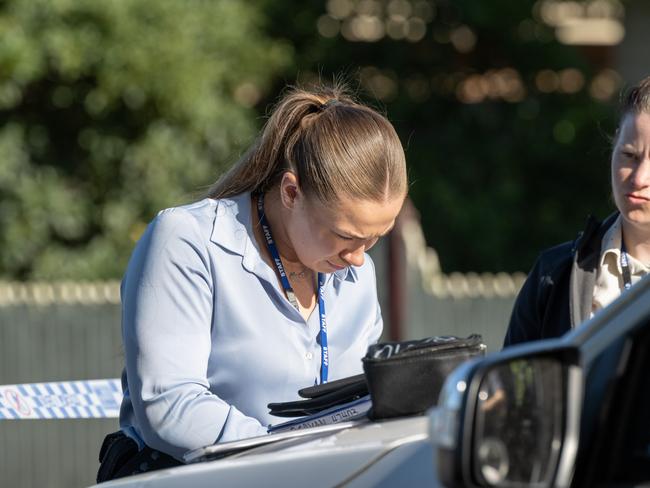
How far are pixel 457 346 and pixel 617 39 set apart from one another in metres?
13.2

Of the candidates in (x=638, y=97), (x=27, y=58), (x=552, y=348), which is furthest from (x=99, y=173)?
(x=552, y=348)

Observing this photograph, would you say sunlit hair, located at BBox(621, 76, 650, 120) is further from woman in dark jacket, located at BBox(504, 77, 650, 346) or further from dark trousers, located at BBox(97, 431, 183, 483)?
dark trousers, located at BBox(97, 431, 183, 483)

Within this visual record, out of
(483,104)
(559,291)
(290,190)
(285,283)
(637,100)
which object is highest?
(637,100)

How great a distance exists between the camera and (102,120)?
11.3 metres

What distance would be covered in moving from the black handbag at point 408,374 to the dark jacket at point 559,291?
3.27 feet

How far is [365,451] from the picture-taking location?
6.66ft

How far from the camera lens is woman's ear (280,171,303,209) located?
2988 mm

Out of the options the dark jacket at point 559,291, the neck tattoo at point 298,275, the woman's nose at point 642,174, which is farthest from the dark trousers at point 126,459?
the woman's nose at point 642,174

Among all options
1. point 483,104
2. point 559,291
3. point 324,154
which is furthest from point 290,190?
point 483,104

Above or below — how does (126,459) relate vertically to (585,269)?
below

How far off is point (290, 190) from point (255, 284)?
240 mm

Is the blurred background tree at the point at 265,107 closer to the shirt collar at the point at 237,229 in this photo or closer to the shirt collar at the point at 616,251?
the shirt collar at the point at 616,251

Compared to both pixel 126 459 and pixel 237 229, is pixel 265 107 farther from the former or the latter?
pixel 126 459

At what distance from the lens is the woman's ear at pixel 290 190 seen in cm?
299
